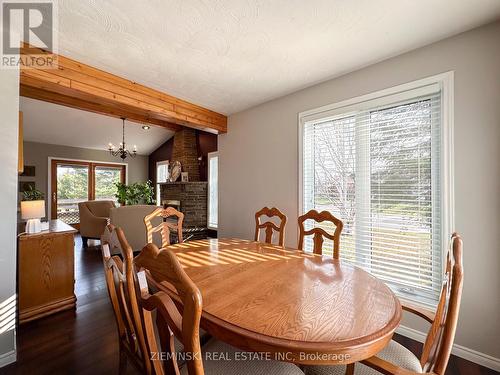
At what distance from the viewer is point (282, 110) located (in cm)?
282

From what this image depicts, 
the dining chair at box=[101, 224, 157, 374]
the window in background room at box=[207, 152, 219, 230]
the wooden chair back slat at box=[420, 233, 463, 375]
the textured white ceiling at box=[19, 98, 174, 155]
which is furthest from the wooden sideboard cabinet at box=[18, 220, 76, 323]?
the textured white ceiling at box=[19, 98, 174, 155]

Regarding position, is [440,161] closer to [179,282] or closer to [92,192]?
[179,282]

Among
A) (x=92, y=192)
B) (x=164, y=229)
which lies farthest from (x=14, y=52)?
(x=92, y=192)

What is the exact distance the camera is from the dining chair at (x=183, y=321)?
59 cm

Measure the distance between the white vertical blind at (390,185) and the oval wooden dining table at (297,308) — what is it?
2.50 feet

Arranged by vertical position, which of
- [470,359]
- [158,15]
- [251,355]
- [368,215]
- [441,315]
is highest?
[158,15]

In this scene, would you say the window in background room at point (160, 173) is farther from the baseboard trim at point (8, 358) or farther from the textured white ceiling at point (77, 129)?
the baseboard trim at point (8, 358)

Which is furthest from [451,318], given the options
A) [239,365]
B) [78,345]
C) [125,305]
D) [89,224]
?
[89,224]

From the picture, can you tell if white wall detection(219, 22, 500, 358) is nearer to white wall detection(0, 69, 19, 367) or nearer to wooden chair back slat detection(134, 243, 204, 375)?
wooden chair back slat detection(134, 243, 204, 375)

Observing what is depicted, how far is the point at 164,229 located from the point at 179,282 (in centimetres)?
179

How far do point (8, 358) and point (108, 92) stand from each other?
2.28 metres

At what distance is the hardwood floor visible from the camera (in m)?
1.54

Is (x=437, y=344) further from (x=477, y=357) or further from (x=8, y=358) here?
(x=8, y=358)

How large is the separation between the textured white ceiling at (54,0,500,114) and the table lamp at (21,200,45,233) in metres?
1.39
